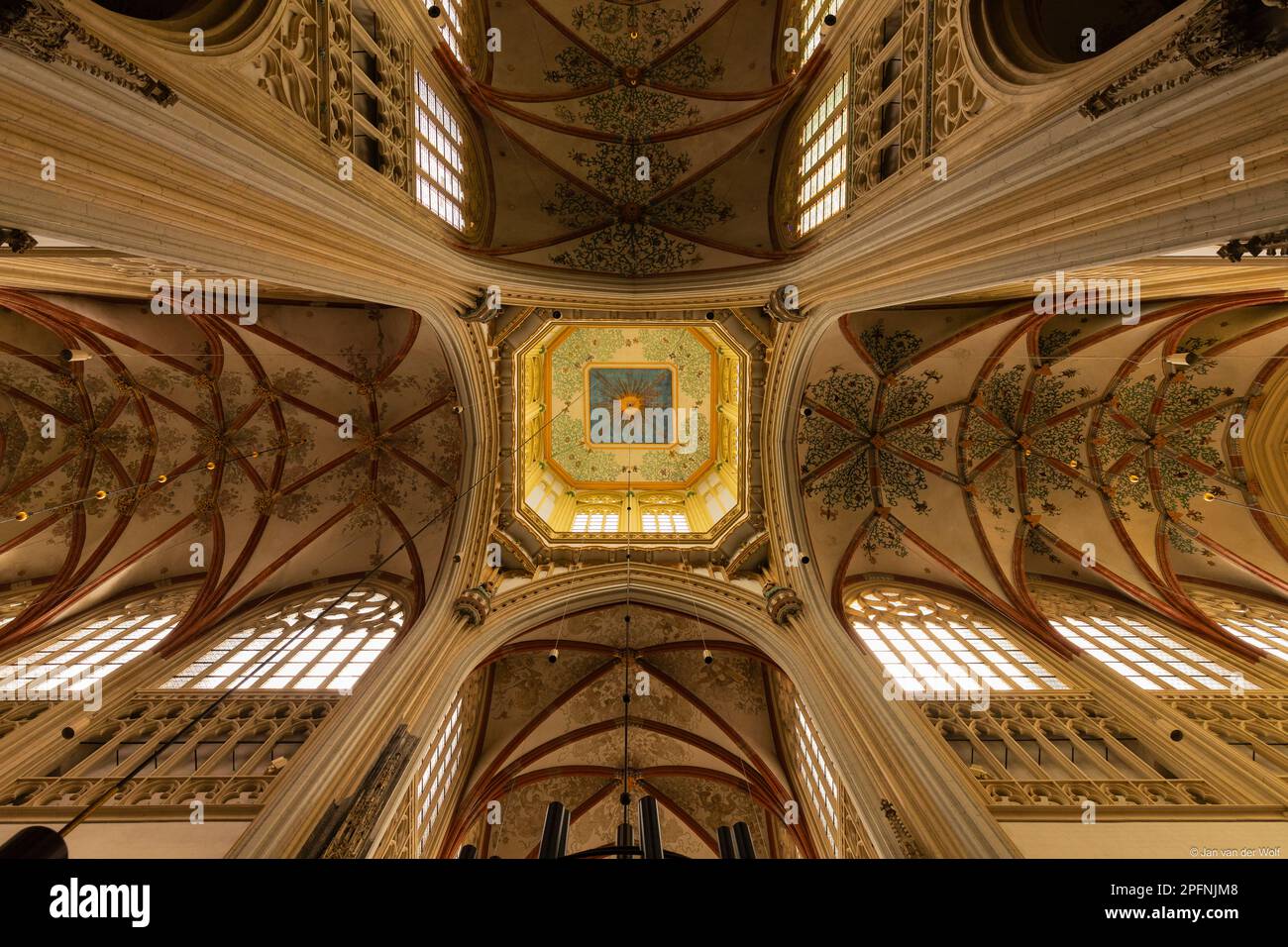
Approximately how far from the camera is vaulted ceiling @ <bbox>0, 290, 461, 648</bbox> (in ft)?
44.9

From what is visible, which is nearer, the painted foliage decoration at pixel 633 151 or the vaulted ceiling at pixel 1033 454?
the vaulted ceiling at pixel 1033 454

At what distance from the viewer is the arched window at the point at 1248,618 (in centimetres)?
1182

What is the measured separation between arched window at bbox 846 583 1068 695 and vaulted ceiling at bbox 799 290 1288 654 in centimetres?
78

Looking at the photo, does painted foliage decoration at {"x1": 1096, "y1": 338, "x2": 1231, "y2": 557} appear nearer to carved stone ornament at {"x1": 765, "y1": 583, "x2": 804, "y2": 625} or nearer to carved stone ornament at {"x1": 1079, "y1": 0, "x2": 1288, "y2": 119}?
carved stone ornament at {"x1": 765, "y1": 583, "x2": 804, "y2": 625}

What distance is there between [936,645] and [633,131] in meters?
15.0

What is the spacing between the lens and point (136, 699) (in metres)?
9.96

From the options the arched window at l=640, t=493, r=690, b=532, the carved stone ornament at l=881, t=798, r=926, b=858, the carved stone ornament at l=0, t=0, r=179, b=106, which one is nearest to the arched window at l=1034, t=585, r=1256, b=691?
the carved stone ornament at l=881, t=798, r=926, b=858

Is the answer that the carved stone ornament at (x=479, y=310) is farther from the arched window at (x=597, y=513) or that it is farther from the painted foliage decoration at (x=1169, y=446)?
the painted foliage decoration at (x=1169, y=446)

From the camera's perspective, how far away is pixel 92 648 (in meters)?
11.7

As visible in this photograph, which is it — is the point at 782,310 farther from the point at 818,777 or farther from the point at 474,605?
the point at 818,777

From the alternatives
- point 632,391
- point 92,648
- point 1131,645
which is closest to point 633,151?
point 632,391

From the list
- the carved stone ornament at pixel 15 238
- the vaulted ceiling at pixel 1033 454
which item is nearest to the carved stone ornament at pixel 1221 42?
the carved stone ornament at pixel 15 238

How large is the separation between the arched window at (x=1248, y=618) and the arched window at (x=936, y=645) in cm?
492
